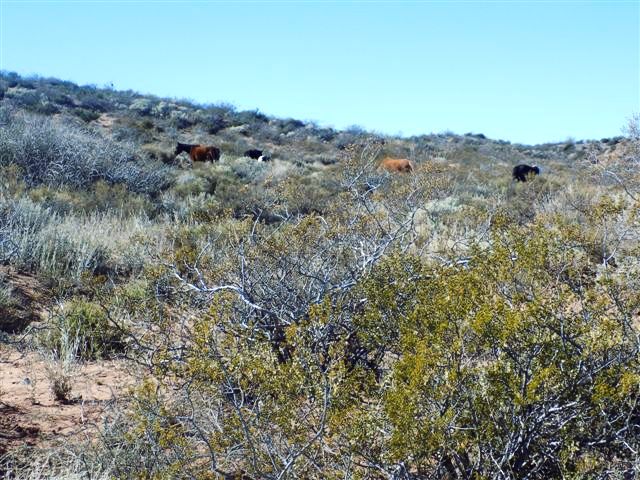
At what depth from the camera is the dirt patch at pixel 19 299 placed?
6.19 meters

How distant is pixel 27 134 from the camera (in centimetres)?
1415

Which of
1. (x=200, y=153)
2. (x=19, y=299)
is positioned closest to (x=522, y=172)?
(x=200, y=153)

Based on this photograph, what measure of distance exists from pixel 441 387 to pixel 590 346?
711 mm

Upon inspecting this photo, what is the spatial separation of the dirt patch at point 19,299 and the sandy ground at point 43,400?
1.90 ft

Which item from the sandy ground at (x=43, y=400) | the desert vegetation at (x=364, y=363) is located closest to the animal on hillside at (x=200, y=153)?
the desert vegetation at (x=364, y=363)

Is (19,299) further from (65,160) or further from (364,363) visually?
(65,160)

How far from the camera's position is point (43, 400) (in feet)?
14.7

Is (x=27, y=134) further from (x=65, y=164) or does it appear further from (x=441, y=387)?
(x=441, y=387)

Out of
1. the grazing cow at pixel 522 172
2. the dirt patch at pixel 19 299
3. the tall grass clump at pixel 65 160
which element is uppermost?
the grazing cow at pixel 522 172

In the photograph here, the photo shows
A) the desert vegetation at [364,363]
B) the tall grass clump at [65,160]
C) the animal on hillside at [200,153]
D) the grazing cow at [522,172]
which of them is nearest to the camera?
the desert vegetation at [364,363]

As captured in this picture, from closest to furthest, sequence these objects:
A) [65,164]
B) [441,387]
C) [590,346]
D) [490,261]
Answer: [441,387] < [590,346] < [490,261] < [65,164]

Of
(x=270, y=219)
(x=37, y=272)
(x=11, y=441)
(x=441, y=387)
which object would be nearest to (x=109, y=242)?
(x=37, y=272)

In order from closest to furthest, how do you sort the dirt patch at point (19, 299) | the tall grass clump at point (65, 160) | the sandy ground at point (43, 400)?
the sandy ground at point (43, 400) → the dirt patch at point (19, 299) → the tall grass clump at point (65, 160)

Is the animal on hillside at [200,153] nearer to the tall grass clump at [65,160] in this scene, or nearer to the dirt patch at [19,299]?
the tall grass clump at [65,160]
